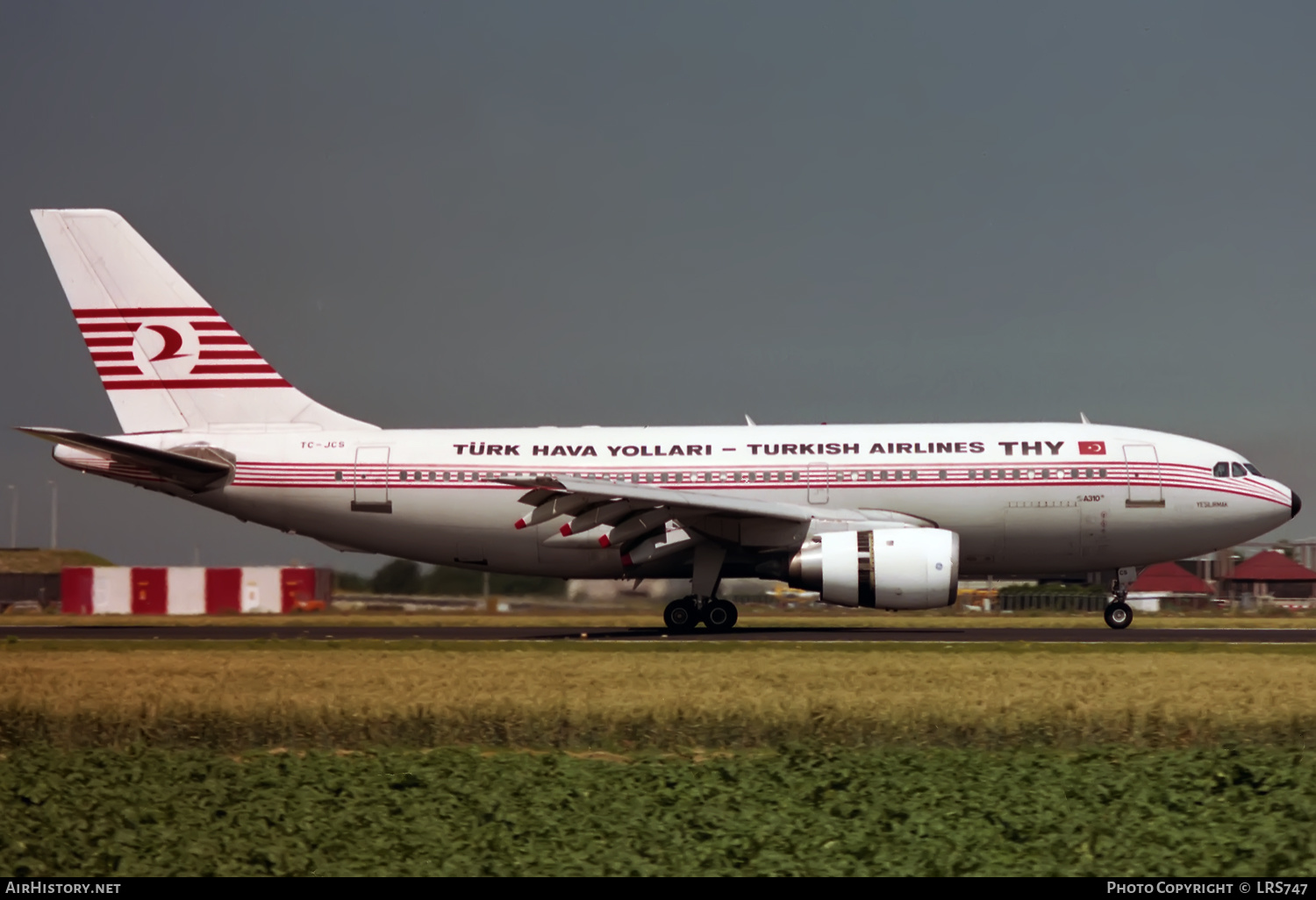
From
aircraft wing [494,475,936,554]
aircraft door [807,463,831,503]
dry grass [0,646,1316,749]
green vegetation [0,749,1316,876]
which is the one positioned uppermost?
aircraft door [807,463,831,503]

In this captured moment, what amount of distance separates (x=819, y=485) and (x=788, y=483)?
579 millimetres

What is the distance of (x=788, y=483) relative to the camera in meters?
25.6

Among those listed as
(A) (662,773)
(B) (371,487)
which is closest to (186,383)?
(B) (371,487)

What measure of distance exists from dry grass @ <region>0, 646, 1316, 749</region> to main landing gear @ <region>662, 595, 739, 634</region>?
6585 mm

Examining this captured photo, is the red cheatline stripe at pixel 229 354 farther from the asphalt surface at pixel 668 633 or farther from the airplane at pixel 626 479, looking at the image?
the asphalt surface at pixel 668 633

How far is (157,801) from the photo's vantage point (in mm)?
9055

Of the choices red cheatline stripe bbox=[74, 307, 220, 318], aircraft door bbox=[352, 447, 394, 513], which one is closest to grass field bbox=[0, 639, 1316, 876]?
aircraft door bbox=[352, 447, 394, 513]

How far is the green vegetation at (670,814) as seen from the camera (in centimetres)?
770

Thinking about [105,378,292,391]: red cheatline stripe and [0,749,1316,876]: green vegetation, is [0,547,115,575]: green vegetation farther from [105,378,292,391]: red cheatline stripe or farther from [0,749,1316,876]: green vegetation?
[0,749,1316,876]: green vegetation

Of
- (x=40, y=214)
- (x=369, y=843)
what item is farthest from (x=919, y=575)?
(x=40, y=214)

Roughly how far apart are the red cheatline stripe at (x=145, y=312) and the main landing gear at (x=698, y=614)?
1162 cm

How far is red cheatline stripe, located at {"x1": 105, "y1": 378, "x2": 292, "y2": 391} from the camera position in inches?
1099

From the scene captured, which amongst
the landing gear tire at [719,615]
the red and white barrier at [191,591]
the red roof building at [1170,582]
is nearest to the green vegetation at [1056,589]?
the red roof building at [1170,582]

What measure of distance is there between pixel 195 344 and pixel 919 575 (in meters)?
15.5
